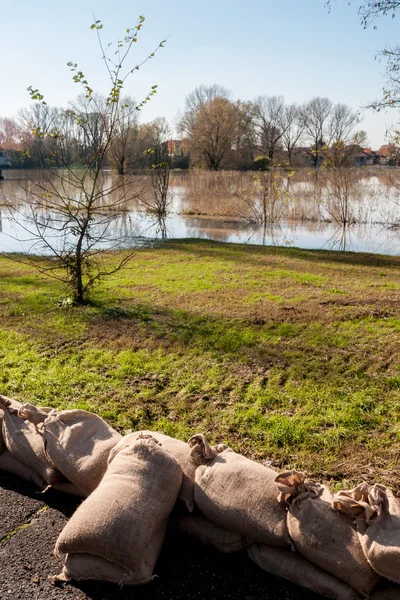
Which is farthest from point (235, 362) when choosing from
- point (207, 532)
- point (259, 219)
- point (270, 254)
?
point (259, 219)

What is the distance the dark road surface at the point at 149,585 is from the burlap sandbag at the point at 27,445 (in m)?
0.25

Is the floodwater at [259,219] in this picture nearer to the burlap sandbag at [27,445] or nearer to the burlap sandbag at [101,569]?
the burlap sandbag at [27,445]

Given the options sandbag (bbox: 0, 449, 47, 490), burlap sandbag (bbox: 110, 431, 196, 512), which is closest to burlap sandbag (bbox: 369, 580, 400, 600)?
burlap sandbag (bbox: 110, 431, 196, 512)

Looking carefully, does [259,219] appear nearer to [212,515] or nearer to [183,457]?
[183,457]

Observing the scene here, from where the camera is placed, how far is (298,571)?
2.32 meters

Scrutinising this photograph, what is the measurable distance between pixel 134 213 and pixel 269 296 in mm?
16616

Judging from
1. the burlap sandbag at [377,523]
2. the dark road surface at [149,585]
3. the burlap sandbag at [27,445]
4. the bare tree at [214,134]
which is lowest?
the dark road surface at [149,585]

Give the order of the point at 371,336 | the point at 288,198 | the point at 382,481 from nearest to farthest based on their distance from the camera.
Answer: the point at 382,481 → the point at 371,336 → the point at 288,198

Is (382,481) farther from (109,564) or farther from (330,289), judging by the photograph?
(330,289)

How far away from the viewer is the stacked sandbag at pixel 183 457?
2.68 m

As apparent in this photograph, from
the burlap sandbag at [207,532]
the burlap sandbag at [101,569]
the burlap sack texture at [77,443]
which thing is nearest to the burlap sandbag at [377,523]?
the burlap sandbag at [207,532]

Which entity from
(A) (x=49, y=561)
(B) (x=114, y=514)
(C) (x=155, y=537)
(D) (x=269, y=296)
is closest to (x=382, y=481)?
(C) (x=155, y=537)

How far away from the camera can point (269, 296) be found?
789 centimetres

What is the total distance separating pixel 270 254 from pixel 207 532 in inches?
407
